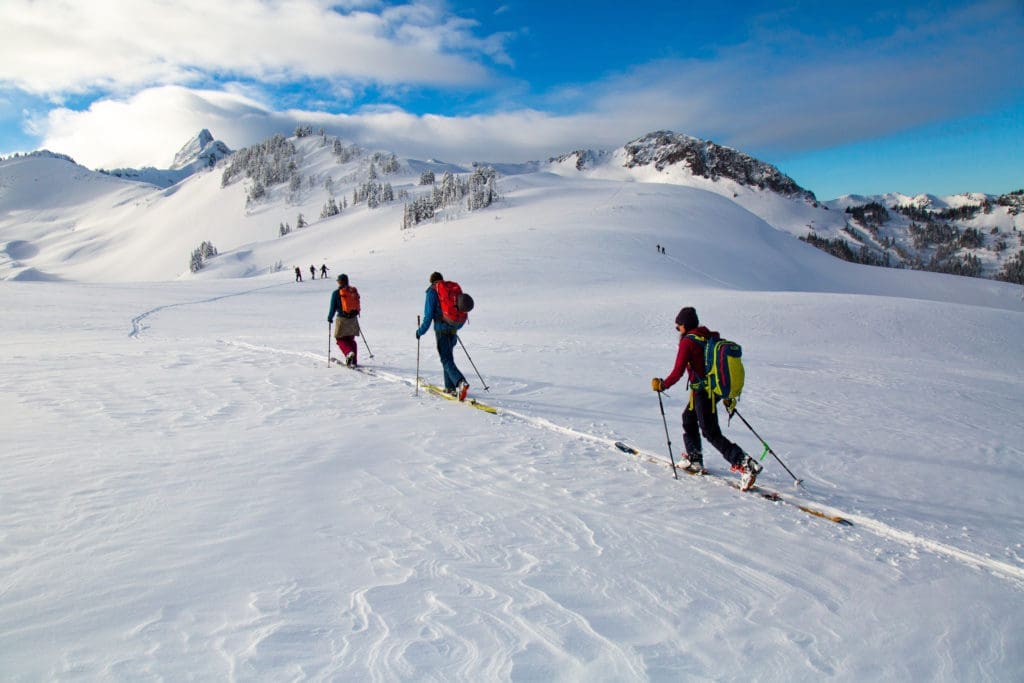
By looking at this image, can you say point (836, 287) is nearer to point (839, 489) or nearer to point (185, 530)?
point (839, 489)

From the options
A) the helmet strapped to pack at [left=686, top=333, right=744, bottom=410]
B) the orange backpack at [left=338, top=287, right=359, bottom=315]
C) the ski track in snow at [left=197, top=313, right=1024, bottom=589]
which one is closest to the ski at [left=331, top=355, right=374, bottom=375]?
the orange backpack at [left=338, top=287, right=359, bottom=315]

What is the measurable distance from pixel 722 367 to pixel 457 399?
496 cm

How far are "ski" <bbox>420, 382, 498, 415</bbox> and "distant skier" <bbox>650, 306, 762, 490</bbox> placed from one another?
3297 mm

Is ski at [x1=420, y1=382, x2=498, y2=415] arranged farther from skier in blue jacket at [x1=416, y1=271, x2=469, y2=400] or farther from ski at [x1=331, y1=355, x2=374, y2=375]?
ski at [x1=331, y1=355, x2=374, y2=375]

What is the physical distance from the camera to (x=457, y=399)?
378 inches

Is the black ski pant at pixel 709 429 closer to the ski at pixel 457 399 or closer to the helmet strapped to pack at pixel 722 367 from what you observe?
the helmet strapped to pack at pixel 722 367

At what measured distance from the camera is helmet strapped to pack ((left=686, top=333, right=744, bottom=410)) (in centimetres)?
601

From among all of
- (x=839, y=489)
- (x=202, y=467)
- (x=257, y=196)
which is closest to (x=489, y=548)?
(x=202, y=467)

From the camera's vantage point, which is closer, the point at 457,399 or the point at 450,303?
the point at 450,303

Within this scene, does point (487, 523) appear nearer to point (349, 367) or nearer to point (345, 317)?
point (349, 367)

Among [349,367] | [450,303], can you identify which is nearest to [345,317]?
[349,367]

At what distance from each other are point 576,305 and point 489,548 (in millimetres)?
21553

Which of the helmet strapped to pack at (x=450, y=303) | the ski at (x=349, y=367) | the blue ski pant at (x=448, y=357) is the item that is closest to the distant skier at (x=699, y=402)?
the helmet strapped to pack at (x=450, y=303)

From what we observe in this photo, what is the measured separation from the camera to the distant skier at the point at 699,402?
6168mm
